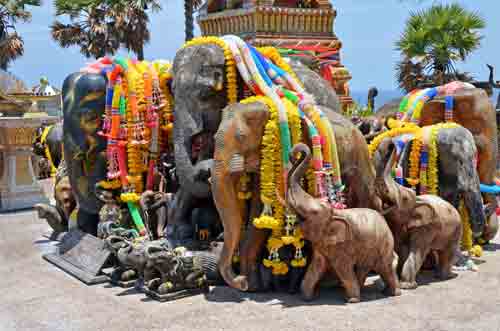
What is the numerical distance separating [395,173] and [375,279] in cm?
125

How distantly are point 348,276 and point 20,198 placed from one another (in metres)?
8.46

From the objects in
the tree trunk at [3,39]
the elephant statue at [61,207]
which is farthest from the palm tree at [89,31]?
the elephant statue at [61,207]

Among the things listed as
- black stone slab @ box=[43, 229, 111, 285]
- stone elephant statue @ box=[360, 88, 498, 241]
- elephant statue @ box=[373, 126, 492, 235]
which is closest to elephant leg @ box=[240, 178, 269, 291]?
elephant statue @ box=[373, 126, 492, 235]

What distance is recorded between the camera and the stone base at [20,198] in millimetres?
12305

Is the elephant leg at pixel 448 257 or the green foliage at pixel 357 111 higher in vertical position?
the green foliage at pixel 357 111

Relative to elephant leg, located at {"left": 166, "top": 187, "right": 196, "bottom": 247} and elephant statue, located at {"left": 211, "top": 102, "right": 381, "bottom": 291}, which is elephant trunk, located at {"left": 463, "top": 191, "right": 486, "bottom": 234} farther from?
elephant leg, located at {"left": 166, "top": 187, "right": 196, "bottom": 247}

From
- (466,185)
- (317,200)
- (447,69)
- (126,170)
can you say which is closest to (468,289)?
(466,185)

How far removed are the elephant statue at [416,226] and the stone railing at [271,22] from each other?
26.9 feet

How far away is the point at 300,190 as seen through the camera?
5.54 meters

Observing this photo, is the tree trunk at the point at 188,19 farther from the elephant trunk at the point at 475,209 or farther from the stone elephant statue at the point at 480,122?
the elephant trunk at the point at 475,209

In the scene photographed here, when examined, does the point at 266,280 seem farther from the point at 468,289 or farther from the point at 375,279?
the point at 468,289

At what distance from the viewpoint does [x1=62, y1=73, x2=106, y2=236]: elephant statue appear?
7.62m

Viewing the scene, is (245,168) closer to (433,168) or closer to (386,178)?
(386,178)

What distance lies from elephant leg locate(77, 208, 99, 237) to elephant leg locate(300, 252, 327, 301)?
334 centimetres
